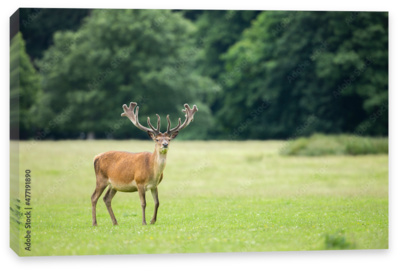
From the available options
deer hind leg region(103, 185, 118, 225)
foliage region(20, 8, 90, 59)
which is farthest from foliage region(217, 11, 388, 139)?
deer hind leg region(103, 185, 118, 225)

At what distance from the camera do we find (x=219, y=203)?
18.1 m

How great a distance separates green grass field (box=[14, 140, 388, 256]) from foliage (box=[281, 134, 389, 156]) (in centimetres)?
88

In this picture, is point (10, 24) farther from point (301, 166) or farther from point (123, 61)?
point (123, 61)

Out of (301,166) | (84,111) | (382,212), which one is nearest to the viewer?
(382,212)

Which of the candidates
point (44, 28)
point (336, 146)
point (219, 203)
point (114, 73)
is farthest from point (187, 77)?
point (219, 203)

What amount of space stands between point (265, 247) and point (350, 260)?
1.77 m

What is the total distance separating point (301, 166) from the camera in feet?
85.7

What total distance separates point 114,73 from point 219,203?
2266 cm

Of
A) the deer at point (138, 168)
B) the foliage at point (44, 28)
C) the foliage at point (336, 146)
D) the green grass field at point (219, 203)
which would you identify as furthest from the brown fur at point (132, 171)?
the foliage at point (44, 28)

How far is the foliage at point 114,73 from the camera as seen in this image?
38.7 m

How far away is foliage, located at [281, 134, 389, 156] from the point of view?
28230 millimetres

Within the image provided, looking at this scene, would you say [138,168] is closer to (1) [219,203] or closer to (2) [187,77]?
(1) [219,203]

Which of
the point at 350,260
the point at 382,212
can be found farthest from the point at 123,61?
the point at 350,260

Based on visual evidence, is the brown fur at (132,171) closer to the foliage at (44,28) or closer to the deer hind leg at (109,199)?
the deer hind leg at (109,199)
